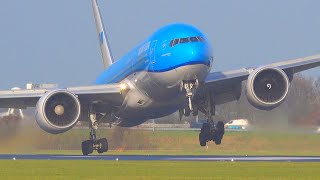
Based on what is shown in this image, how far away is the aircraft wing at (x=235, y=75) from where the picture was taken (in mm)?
49281

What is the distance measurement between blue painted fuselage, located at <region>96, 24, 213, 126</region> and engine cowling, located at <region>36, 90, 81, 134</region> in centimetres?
343

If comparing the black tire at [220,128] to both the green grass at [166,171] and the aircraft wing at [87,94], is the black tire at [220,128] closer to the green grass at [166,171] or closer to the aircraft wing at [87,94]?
the aircraft wing at [87,94]

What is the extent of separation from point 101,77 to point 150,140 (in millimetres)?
8327

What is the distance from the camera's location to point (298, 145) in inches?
2090

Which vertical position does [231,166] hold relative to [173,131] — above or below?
below

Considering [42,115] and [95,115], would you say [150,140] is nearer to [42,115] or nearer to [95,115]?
[95,115]

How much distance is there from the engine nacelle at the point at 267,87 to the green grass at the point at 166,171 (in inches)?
320

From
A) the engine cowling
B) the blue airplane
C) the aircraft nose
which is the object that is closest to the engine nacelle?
the blue airplane

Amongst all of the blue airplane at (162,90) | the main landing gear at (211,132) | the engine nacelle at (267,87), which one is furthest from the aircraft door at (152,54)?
the main landing gear at (211,132)

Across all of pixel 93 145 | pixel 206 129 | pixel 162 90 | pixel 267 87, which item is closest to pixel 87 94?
pixel 93 145

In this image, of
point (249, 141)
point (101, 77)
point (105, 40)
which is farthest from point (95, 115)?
point (105, 40)

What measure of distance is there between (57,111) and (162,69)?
6503 millimetres

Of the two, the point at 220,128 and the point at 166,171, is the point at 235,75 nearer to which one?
the point at 220,128

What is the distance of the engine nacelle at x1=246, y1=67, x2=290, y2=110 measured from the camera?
1930 inches
